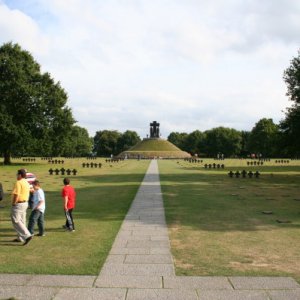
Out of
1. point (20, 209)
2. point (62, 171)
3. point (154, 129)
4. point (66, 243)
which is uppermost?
point (154, 129)

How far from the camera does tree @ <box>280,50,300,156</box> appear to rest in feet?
117

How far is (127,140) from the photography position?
535 feet

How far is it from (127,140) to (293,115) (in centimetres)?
12819

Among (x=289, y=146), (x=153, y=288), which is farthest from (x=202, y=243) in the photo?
(x=289, y=146)

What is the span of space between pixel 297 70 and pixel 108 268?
114 feet

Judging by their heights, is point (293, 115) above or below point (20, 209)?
above

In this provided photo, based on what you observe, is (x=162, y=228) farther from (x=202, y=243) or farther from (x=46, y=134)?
(x=46, y=134)

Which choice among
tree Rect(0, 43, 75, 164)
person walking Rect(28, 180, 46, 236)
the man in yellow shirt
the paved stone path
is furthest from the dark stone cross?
the paved stone path

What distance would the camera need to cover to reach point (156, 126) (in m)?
145

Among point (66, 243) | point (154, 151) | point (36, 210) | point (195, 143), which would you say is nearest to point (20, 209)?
point (36, 210)

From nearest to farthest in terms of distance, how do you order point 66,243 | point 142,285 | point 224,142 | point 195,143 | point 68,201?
point 142,285
point 66,243
point 68,201
point 224,142
point 195,143

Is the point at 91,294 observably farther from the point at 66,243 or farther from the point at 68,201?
the point at 68,201

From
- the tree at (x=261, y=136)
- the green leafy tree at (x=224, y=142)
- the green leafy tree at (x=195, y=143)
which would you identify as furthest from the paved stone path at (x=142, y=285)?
the green leafy tree at (x=195, y=143)

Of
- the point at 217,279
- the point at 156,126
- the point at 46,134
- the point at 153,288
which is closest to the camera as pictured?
the point at 153,288
